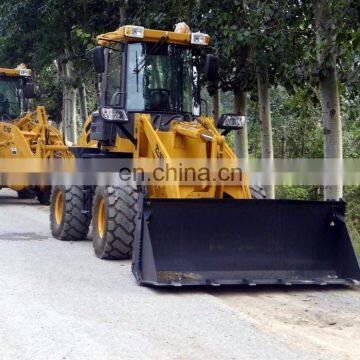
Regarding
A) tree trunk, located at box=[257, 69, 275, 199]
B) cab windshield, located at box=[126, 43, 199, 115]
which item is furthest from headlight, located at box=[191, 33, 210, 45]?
tree trunk, located at box=[257, 69, 275, 199]

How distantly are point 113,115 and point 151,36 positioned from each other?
1.41 metres

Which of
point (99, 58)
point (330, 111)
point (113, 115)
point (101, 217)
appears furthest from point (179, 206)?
point (330, 111)

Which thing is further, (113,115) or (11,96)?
(11,96)

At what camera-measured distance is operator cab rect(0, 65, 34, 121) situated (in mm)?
19469

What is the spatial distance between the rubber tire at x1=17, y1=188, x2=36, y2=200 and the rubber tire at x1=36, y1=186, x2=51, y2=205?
32 centimetres

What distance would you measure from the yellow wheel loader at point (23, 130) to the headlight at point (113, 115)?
252 inches

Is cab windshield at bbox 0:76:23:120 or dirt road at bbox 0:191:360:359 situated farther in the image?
cab windshield at bbox 0:76:23:120

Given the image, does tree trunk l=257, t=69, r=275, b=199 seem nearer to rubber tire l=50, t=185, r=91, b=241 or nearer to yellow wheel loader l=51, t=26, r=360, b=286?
yellow wheel loader l=51, t=26, r=360, b=286

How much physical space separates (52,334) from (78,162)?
18.8 feet

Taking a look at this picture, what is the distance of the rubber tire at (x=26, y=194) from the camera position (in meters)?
19.2

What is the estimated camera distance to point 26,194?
19.8 m

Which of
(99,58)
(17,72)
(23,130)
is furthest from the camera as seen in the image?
(17,72)

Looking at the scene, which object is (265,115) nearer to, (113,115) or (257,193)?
(257,193)

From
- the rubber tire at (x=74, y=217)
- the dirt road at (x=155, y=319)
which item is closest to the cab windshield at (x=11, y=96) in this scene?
the rubber tire at (x=74, y=217)
